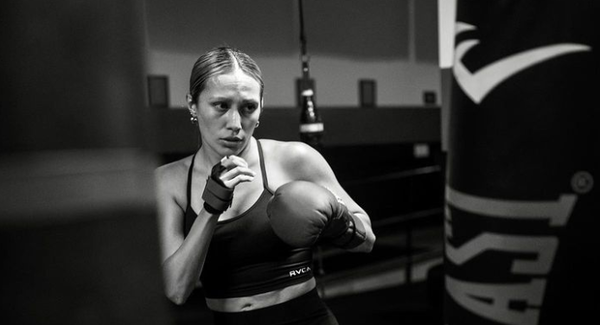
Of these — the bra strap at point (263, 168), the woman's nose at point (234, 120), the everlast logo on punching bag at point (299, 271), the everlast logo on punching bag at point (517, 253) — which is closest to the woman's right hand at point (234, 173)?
the woman's nose at point (234, 120)

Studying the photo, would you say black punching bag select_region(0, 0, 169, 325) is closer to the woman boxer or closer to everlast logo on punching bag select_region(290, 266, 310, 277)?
the woman boxer

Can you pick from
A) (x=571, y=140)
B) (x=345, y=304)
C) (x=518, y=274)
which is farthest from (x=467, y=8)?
(x=345, y=304)

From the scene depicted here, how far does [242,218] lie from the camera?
1.45m

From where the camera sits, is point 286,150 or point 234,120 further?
point 286,150

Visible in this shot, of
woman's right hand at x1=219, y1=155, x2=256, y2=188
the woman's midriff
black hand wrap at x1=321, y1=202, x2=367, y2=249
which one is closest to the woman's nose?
woman's right hand at x1=219, y1=155, x2=256, y2=188

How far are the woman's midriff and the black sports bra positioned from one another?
0.4 inches

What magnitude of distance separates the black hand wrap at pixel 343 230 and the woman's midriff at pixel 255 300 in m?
0.17

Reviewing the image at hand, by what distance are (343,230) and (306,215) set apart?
0.14 metres

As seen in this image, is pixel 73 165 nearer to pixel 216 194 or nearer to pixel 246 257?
pixel 216 194

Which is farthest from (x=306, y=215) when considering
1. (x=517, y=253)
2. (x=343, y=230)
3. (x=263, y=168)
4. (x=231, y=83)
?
(x=517, y=253)

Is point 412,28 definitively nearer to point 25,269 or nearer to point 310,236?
point 310,236

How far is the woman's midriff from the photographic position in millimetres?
1461

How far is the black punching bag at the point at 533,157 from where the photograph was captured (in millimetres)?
820

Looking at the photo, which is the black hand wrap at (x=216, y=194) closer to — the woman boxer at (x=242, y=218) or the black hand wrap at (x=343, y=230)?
the woman boxer at (x=242, y=218)
